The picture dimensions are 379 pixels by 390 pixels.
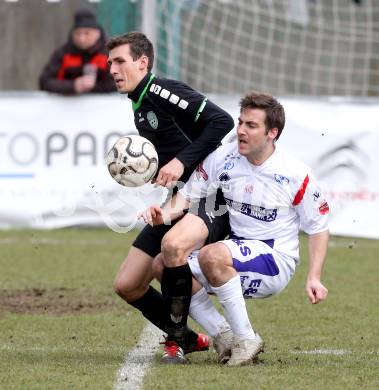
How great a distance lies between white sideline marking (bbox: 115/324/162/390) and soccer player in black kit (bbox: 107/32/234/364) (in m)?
0.18

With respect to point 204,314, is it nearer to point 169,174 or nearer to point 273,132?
point 169,174

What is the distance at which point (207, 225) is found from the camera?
6.46m

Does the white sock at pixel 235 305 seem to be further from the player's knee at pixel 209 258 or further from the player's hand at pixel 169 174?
the player's hand at pixel 169 174

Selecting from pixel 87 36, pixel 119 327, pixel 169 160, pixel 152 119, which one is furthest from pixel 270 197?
pixel 87 36

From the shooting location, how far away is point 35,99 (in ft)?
42.1

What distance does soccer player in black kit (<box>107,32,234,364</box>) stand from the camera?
6.30 metres

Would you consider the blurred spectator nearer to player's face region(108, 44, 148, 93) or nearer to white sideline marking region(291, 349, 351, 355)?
player's face region(108, 44, 148, 93)

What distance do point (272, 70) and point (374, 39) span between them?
1462mm

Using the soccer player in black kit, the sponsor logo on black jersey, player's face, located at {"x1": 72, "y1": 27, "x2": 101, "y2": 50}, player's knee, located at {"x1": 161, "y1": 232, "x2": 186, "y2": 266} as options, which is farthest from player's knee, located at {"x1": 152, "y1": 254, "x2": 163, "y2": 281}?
player's face, located at {"x1": 72, "y1": 27, "x2": 101, "y2": 50}

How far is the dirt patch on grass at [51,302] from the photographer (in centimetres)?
827

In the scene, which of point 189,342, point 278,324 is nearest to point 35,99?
point 278,324

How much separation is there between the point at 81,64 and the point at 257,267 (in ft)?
24.3

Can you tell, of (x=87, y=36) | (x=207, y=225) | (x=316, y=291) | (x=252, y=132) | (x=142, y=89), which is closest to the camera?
(x=316, y=291)

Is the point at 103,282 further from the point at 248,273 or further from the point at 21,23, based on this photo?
the point at 21,23
